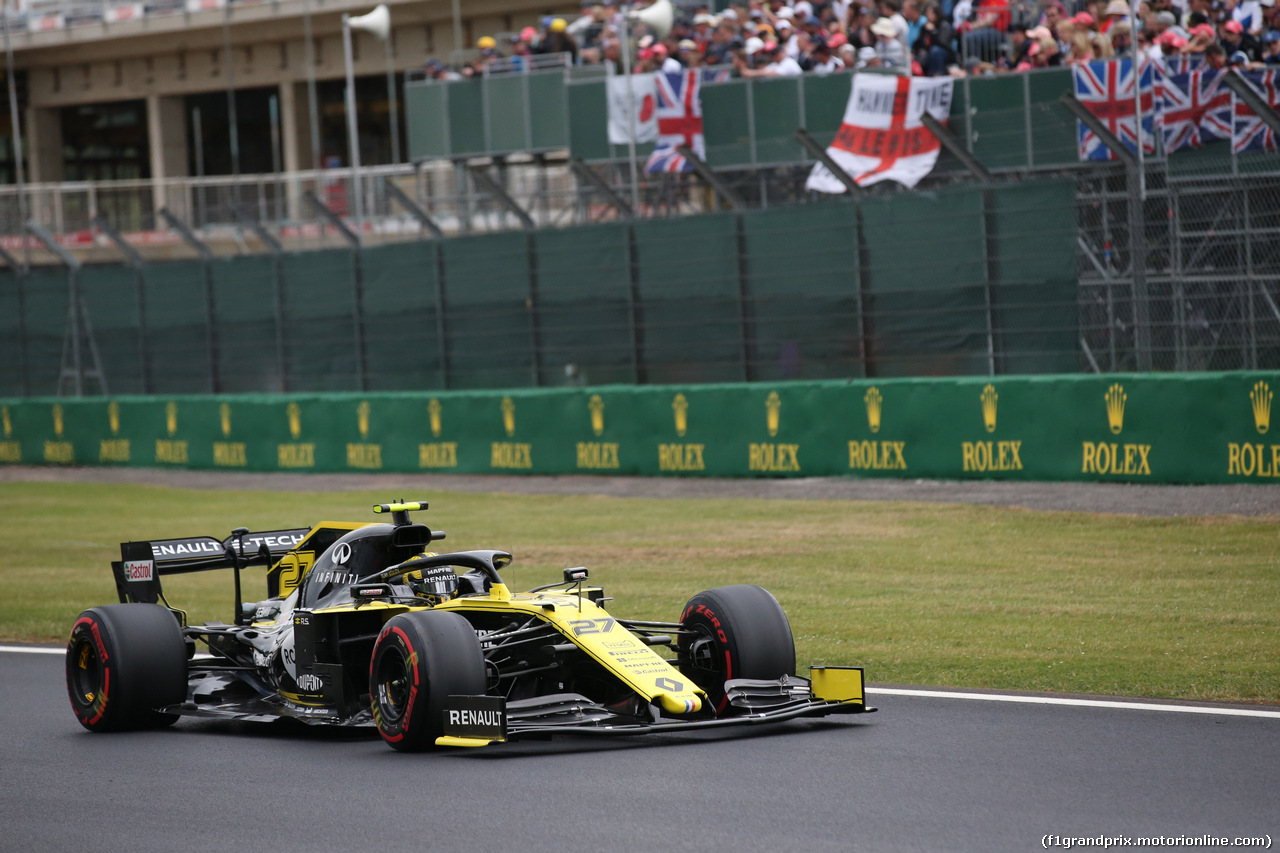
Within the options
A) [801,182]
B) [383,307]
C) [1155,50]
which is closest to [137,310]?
[383,307]

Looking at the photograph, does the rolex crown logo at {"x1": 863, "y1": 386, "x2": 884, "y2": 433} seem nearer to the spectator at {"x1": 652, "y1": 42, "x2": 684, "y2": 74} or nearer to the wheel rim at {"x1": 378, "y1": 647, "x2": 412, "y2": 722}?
the spectator at {"x1": 652, "y1": 42, "x2": 684, "y2": 74}

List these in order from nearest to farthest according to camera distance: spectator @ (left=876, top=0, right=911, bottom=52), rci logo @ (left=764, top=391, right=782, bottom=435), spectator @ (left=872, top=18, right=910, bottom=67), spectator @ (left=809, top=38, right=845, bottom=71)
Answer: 1. rci logo @ (left=764, top=391, right=782, bottom=435)
2. spectator @ (left=872, top=18, right=910, bottom=67)
3. spectator @ (left=876, top=0, right=911, bottom=52)
4. spectator @ (left=809, top=38, right=845, bottom=71)

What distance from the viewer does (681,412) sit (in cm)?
1942

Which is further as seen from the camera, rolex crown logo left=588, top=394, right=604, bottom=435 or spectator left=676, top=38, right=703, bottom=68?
spectator left=676, top=38, right=703, bottom=68

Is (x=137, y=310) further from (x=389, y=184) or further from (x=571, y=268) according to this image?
(x=571, y=268)

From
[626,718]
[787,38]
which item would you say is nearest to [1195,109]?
[787,38]

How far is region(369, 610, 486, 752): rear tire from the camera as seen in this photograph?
7.11 m

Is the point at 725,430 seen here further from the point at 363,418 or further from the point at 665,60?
the point at 665,60

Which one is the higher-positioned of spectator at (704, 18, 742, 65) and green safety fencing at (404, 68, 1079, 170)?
spectator at (704, 18, 742, 65)

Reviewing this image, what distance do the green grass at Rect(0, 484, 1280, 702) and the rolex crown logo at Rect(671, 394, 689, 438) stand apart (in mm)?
1375

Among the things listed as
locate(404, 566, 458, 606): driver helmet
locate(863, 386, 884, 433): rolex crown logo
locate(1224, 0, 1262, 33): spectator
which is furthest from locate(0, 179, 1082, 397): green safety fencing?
locate(404, 566, 458, 606): driver helmet

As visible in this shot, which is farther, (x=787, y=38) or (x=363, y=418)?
(x=787, y=38)

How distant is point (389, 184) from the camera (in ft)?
74.0

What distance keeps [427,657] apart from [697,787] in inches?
54.4
